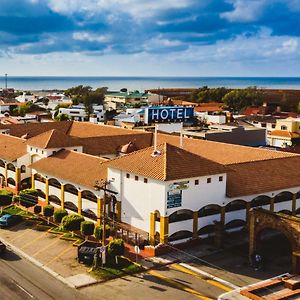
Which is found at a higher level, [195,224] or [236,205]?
[236,205]

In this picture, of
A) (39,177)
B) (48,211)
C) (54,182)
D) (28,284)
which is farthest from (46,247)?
(39,177)

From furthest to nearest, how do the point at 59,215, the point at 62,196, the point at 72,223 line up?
the point at 62,196 < the point at 59,215 < the point at 72,223

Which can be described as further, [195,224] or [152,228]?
[195,224]

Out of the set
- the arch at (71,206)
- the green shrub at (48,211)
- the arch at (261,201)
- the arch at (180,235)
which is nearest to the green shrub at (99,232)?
the arch at (180,235)

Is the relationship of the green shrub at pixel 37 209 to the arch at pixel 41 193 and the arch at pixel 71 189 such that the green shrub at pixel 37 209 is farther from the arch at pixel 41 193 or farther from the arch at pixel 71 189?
the arch at pixel 41 193

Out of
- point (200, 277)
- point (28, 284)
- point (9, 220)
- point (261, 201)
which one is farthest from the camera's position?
point (9, 220)

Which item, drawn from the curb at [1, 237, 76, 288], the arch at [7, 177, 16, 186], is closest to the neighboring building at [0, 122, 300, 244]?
the arch at [7, 177, 16, 186]

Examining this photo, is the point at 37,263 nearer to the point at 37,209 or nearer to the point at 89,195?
the point at 89,195
